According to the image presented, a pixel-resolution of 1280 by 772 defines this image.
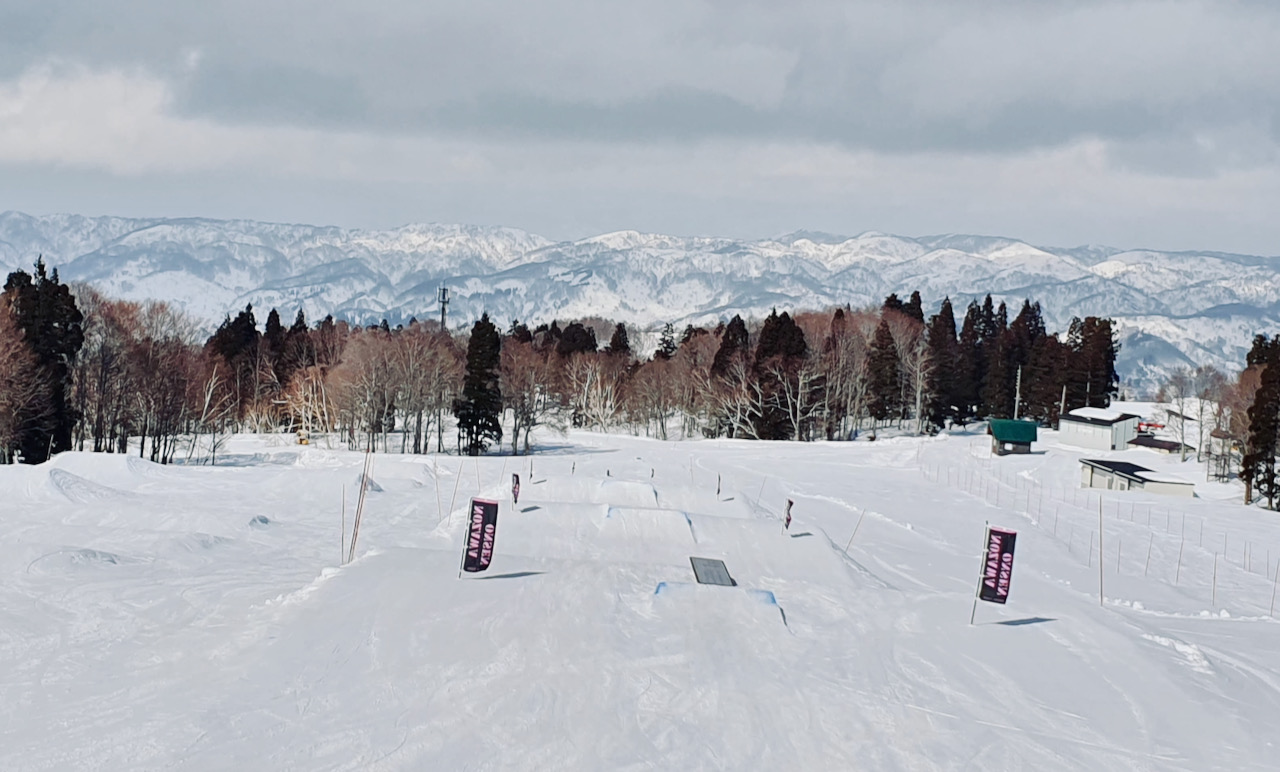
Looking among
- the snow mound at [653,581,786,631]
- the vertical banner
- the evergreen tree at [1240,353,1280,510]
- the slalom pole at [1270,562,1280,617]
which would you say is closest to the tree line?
the evergreen tree at [1240,353,1280,510]

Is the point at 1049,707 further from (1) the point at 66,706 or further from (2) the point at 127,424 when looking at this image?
(2) the point at 127,424

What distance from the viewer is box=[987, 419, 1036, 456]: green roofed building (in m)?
52.9

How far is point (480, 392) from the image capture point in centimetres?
5116

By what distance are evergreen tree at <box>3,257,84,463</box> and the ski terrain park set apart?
56.6ft

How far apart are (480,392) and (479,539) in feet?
129

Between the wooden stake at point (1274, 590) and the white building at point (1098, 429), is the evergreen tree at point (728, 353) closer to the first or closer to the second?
the white building at point (1098, 429)

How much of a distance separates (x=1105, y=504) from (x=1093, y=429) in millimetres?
27960

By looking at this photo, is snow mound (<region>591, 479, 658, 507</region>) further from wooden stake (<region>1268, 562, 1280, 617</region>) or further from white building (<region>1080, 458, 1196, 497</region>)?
white building (<region>1080, 458, 1196, 497</region>)

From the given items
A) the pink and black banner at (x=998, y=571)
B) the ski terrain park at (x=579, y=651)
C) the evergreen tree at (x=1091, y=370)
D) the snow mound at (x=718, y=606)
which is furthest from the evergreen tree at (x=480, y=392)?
the evergreen tree at (x=1091, y=370)

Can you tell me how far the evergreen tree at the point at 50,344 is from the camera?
36406mm

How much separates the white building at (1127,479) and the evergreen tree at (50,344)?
47748mm

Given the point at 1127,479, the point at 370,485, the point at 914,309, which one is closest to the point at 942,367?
the point at 914,309

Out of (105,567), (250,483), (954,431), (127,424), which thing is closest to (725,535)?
(105,567)

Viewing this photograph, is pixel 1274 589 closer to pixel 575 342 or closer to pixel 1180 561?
pixel 1180 561
